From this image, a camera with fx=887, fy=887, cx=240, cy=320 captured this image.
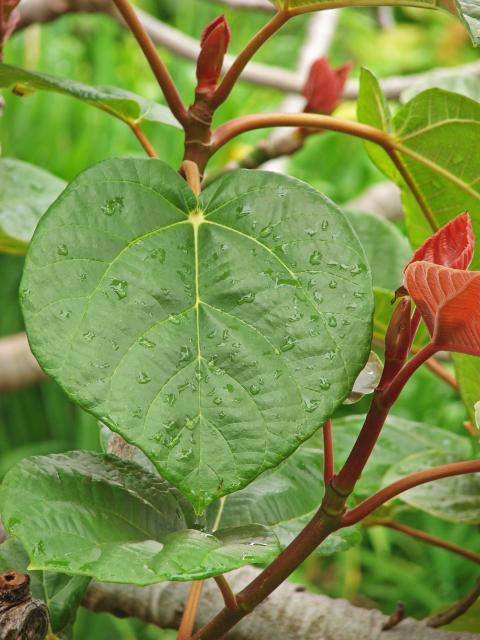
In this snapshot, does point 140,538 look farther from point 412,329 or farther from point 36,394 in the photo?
point 36,394

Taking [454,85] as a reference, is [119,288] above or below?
below

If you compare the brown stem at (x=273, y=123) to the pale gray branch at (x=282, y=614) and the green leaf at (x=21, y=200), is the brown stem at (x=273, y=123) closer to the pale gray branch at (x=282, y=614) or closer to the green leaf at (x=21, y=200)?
the green leaf at (x=21, y=200)

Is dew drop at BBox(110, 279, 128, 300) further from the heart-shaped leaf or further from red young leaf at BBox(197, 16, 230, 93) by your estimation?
the heart-shaped leaf

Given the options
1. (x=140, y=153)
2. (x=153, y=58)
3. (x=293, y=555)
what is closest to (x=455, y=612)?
(x=293, y=555)

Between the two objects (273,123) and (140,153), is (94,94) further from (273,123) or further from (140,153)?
(140,153)

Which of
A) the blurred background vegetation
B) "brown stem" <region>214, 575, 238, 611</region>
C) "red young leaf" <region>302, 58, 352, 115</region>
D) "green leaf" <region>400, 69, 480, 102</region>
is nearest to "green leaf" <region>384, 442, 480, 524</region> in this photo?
"brown stem" <region>214, 575, 238, 611</region>

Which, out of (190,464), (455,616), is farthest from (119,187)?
(455,616)
